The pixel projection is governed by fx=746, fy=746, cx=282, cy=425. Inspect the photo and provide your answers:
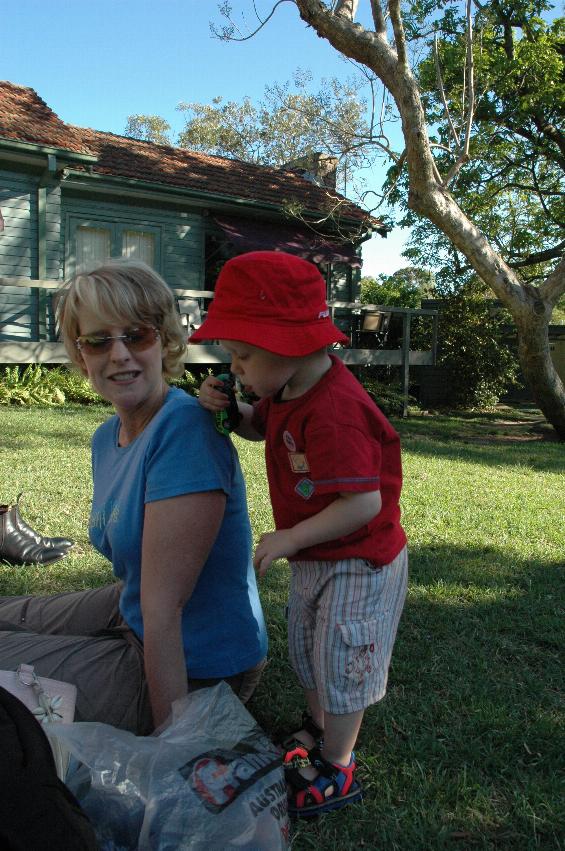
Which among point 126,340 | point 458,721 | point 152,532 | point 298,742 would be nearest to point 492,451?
point 458,721

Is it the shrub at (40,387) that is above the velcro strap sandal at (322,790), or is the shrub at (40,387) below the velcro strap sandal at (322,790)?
above

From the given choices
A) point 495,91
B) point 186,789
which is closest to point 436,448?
point 186,789

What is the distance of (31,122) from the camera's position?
530 inches

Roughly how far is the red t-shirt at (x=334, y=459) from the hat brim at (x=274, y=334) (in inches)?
4.8

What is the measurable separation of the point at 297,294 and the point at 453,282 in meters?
16.2

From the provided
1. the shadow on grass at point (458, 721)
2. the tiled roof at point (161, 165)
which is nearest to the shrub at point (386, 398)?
the tiled roof at point (161, 165)

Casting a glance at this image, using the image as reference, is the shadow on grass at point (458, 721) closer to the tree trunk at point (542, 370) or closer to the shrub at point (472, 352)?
the tree trunk at point (542, 370)

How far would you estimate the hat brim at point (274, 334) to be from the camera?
2.02 m

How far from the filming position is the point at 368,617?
212 centimetres

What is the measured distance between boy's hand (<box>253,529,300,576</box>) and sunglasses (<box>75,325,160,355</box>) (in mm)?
661

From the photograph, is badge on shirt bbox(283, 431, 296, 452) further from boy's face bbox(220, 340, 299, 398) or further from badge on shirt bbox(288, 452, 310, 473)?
boy's face bbox(220, 340, 299, 398)

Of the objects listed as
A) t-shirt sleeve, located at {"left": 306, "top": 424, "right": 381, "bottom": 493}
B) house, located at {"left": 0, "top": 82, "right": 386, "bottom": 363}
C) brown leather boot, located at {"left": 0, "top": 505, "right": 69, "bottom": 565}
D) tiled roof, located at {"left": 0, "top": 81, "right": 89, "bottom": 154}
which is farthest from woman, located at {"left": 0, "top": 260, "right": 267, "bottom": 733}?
tiled roof, located at {"left": 0, "top": 81, "right": 89, "bottom": 154}

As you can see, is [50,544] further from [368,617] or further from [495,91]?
[495,91]

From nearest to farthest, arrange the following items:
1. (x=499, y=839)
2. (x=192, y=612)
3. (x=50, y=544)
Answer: (x=499, y=839) → (x=192, y=612) → (x=50, y=544)
